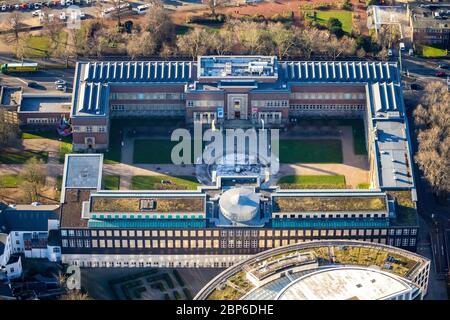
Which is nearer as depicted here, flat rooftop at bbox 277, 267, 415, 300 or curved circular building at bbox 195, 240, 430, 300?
flat rooftop at bbox 277, 267, 415, 300

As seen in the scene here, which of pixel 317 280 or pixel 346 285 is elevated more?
pixel 317 280

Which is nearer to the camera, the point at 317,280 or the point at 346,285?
the point at 346,285

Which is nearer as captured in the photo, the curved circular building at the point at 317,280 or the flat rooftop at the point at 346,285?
the flat rooftop at the point at 346,285
